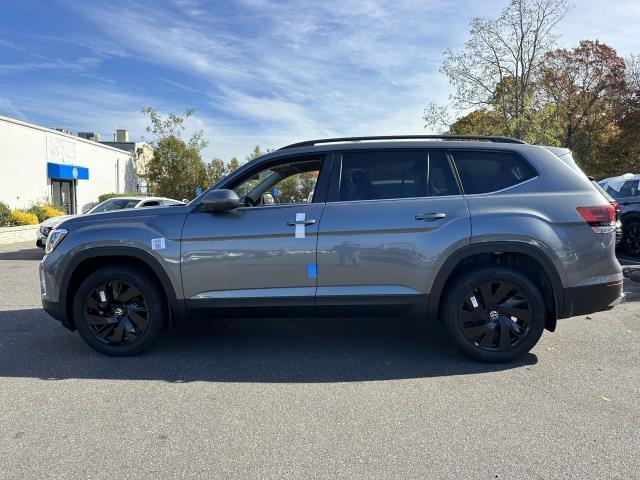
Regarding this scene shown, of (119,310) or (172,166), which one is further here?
(172,166)

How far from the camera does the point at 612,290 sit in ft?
13.2

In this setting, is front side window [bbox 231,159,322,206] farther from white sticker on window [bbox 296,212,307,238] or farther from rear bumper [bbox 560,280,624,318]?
rear bumper [bbox 560,280,624,318]

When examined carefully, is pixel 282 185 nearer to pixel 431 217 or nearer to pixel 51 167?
pixel 431 217

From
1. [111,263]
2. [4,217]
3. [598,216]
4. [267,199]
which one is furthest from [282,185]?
[4,217]

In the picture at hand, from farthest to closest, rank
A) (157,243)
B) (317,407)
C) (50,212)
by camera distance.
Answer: (50,212)
(157,243)
(317,407)

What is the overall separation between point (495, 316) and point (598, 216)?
1.20 metres

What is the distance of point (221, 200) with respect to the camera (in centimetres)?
401

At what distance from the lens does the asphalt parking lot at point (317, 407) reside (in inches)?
104

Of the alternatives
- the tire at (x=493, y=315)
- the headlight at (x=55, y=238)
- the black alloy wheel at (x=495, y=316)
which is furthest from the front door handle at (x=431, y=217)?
the headlight at (x=55, y=238)

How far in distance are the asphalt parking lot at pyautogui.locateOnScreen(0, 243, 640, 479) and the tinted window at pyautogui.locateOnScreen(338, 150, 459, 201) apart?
1503mm

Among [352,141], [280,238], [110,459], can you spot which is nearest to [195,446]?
[110,459]

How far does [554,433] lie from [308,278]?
2134 mm

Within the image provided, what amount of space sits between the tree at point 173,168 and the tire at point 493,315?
98.5 feet

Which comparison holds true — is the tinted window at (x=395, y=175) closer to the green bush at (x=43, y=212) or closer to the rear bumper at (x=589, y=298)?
the rear bumper at (x=589, y=298)
